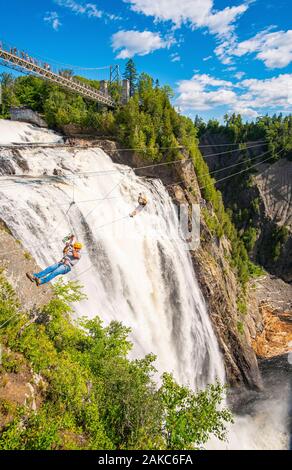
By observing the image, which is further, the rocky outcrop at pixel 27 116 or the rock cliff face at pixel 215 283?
the rocky outcrop at pixel 27 116

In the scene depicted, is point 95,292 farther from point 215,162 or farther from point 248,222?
point 215,162

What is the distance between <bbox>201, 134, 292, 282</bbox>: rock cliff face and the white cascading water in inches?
1630

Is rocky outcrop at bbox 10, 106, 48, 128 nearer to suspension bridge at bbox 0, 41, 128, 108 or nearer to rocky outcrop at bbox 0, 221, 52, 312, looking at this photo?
suspension bridge at bbox 0, 41, 128, 108

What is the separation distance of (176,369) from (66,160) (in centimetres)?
1788

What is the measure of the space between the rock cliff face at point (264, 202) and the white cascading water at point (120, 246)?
41394 millimetres

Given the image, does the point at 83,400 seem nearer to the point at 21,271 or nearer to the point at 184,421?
the point at 184,421

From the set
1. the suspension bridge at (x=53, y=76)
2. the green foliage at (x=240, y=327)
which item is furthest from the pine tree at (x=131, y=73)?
the green foliage at (x=240, y=327)

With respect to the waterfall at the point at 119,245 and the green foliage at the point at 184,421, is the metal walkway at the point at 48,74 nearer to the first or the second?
the waterfall at the point at 119,245

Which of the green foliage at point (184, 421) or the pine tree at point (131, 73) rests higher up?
the pine tree at point (131, 73)

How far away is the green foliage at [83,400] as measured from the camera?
8.89 metres

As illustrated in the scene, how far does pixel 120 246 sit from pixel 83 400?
12018 millimetres

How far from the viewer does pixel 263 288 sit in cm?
5500

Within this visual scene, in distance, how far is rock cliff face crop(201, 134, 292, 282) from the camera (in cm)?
6350

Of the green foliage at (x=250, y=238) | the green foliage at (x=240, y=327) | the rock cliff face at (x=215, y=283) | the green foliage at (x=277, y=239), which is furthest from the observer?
the green foliage at (x=250, y=238)
